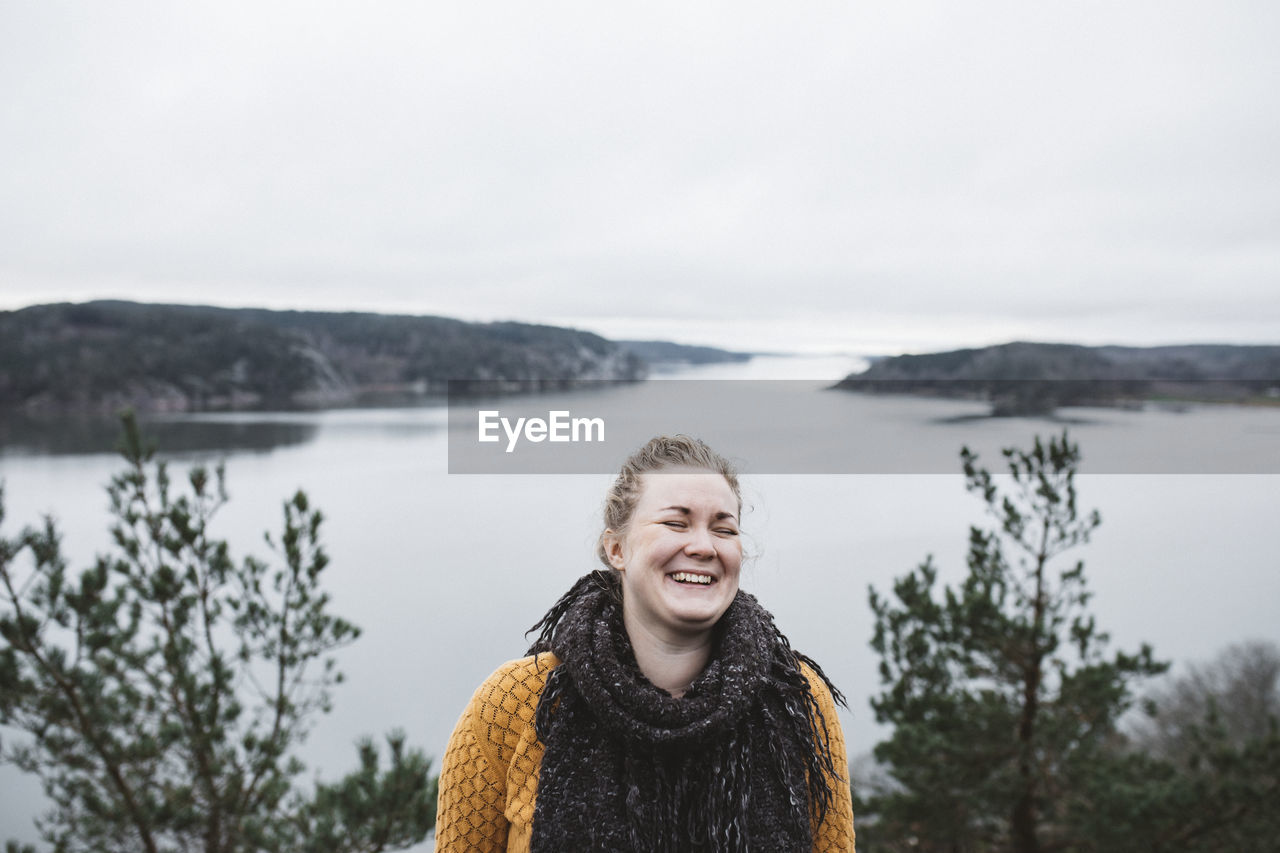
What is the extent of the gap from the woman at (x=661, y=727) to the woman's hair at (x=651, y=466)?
5cm

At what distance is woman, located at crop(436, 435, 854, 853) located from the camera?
4.49 ft

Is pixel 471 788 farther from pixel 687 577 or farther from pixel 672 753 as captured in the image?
pixel 687 577

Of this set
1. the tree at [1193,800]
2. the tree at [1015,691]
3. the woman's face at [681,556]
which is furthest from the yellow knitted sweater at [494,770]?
the tree at [1193,800]

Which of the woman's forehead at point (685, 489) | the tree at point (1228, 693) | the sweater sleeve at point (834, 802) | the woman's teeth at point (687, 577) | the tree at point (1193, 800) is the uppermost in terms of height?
the woman's forehead at point (685, 489)

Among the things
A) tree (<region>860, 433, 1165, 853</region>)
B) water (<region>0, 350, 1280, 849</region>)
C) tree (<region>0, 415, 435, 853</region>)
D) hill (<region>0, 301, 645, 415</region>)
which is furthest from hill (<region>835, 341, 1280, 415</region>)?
hill (<region>0, 301, 645, 415</region>)

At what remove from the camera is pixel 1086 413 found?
14.7 m

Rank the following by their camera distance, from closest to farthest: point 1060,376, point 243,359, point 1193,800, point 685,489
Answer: point 685,489 < point 1193,800 < point 1060,376 < point 243,359

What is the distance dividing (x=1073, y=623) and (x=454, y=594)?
75.1 feet

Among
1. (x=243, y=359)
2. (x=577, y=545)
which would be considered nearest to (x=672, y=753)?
(x=577, y=545)

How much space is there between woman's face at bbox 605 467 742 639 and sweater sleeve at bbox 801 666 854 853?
0.29m

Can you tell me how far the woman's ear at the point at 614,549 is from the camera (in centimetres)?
159

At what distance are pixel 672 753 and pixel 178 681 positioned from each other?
14.7 ft

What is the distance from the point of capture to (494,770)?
1.42 m

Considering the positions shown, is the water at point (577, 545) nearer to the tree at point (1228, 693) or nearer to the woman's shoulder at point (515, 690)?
the tree at point (1228, 693)
